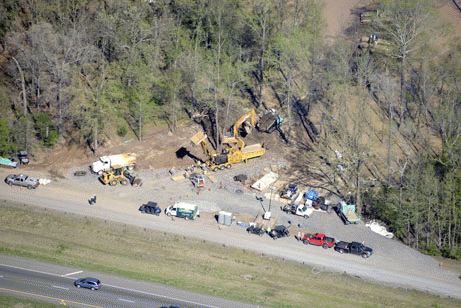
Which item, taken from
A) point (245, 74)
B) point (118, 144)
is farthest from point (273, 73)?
point (118, 144)

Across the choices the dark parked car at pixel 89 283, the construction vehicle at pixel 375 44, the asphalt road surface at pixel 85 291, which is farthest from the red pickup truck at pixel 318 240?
the construction vehicle at pixel 375 44

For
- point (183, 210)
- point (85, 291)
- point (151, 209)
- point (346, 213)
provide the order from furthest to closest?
point (346, 213)
point (151, 209)
point (183, 210)
point (85, 291)

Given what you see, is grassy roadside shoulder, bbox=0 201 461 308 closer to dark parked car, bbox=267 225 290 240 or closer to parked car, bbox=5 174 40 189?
dark parked car, bbox=267 225 290 240

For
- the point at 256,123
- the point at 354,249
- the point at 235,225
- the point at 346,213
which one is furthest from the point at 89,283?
the point at 256,123

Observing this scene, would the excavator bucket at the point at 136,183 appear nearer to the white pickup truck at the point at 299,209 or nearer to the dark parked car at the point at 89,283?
the white pickup truck at the point at 299,209

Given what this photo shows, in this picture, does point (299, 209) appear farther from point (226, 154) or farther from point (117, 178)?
point (117, 178)

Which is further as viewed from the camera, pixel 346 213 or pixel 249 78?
pixel 249 78

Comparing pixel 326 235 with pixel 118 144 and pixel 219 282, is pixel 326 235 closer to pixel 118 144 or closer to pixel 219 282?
pixel 219 282
